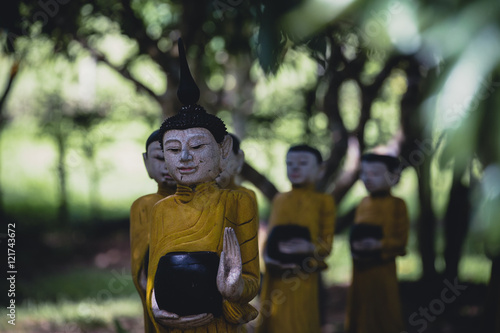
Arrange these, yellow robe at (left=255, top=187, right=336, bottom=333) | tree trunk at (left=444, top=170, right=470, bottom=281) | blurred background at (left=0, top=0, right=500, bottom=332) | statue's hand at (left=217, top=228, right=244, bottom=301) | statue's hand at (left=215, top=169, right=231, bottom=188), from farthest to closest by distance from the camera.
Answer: tree trunk at (left=444, top=170, right=470, bottom=281) → yellow robe at (left=255, top=187, right=336, bottom=333) → statue's hand at (left=215, top=169, right=231, bottom=188) → statue's hand at (left=217, top=228, right=244, bottom=301) → blurred background at (left=0, top=0, right=500, bottom=332)

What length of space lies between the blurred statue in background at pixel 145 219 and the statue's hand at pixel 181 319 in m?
0.82

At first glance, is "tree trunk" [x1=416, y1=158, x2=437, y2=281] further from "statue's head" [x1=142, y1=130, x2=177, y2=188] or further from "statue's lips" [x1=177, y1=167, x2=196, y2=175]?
"statue's lips" [x1=177, y1=167, x2=196, y2=175]

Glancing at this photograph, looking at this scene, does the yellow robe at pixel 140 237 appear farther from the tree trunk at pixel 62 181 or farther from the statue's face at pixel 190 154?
the tree trunk at pixel 62 181

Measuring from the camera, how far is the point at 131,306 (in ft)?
24.3

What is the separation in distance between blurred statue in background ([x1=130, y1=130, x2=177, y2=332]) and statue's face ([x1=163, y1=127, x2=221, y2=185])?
76 cm

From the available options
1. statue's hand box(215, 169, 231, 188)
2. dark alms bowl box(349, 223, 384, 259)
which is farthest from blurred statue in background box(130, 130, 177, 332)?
dark alms bowl box(349, 223, 384, 259)

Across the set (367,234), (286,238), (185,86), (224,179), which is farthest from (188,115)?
(367,234)

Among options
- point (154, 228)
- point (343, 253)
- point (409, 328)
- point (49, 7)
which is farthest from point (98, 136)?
point (154, 228)

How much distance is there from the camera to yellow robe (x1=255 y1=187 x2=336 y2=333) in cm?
460

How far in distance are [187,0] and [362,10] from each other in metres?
4.22

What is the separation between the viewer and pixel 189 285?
2.65 metres

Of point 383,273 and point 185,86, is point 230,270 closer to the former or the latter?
point 185,86

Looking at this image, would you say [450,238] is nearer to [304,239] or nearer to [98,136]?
[304,239]

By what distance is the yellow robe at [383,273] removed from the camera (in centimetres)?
486
